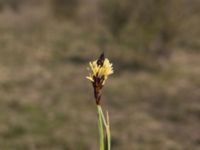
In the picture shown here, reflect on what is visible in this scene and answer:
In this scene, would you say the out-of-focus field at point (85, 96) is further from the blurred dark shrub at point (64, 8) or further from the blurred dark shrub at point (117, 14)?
the blurred dark shrub at point (64, 8)

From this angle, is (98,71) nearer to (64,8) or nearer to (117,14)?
(117,14)

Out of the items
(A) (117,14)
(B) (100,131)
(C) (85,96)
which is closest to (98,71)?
(B) (100,131)

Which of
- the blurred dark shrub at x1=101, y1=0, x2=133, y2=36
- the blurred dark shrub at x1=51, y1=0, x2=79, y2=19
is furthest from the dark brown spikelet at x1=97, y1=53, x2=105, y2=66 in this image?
the blurred dark shrub at x1=51, y1=0, x2=79, y2=19

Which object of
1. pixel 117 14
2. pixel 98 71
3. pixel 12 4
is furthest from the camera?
pixel 12 4

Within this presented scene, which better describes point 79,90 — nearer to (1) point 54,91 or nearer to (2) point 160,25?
(1) point 54,91

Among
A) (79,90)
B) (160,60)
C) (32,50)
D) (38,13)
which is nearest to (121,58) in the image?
(160,60)

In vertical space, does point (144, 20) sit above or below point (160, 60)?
above
